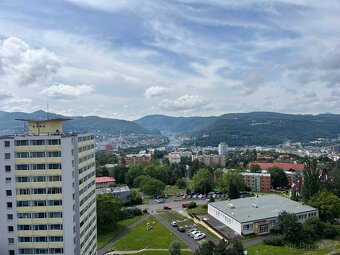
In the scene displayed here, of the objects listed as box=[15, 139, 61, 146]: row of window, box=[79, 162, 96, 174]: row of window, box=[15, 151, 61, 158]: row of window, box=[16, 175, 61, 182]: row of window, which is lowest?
box=[16, 175, 61, 182]: row of window

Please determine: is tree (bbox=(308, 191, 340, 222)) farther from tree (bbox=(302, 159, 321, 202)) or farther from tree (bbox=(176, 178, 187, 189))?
tree (bbox=(176, 178, 187, 189))

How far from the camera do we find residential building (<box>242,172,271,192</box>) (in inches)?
3723

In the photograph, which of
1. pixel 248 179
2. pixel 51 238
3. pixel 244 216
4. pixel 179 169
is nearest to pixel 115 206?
pixel 244 216

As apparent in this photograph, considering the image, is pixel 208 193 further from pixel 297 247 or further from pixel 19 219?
pixel 19 219

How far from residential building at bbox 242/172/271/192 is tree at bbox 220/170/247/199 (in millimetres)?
4892

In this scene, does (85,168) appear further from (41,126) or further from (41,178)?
(41,126)

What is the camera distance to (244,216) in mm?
55750

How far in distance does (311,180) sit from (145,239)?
35723mm

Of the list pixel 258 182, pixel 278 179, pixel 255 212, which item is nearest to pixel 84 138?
pixel 255 212

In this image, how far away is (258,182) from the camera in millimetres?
95625

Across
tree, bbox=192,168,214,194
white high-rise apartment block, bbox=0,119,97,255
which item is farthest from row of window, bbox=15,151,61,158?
tree, bbox=192,168,214,194

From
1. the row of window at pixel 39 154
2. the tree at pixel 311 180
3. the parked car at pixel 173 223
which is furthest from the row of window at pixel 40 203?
the tree at pixel 311 180

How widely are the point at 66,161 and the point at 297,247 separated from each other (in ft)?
115

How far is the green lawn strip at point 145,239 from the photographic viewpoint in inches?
1912
